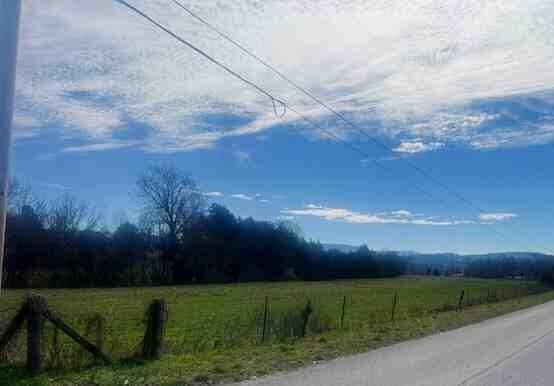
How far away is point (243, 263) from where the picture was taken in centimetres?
8850

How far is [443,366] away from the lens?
1130cm

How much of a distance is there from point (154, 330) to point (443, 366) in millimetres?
5899

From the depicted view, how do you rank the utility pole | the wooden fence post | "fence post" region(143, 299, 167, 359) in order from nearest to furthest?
1. the utility pole
2. the wooden fence post
3. "fence post" region(143, 299, 167, 359)

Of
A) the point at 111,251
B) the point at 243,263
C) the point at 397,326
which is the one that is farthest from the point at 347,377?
the point at 243,263

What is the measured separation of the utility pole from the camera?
7492 mm

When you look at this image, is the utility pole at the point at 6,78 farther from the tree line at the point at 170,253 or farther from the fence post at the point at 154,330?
the tree line at the point at 170,253

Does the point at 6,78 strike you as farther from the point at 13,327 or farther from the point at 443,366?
the point at 443,366

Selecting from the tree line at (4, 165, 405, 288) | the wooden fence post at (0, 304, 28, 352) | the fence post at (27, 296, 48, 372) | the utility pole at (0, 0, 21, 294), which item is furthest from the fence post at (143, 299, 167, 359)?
the tree line at (4, 165, 405, 288)

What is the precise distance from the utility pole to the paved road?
4894 millimetres

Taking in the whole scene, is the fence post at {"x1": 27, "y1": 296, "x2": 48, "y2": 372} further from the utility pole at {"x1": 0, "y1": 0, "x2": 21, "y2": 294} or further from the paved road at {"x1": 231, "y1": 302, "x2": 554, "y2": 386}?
the paved road at {"x1": 231, "y1": 302, "x2": 554, "y2": 386}

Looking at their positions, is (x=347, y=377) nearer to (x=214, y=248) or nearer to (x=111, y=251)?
(x=111, y=251)

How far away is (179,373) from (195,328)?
34.4ft

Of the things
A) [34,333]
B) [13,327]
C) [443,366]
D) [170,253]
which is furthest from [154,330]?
[170,253]

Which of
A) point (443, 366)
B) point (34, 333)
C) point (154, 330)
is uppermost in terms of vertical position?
point (34, 333)
